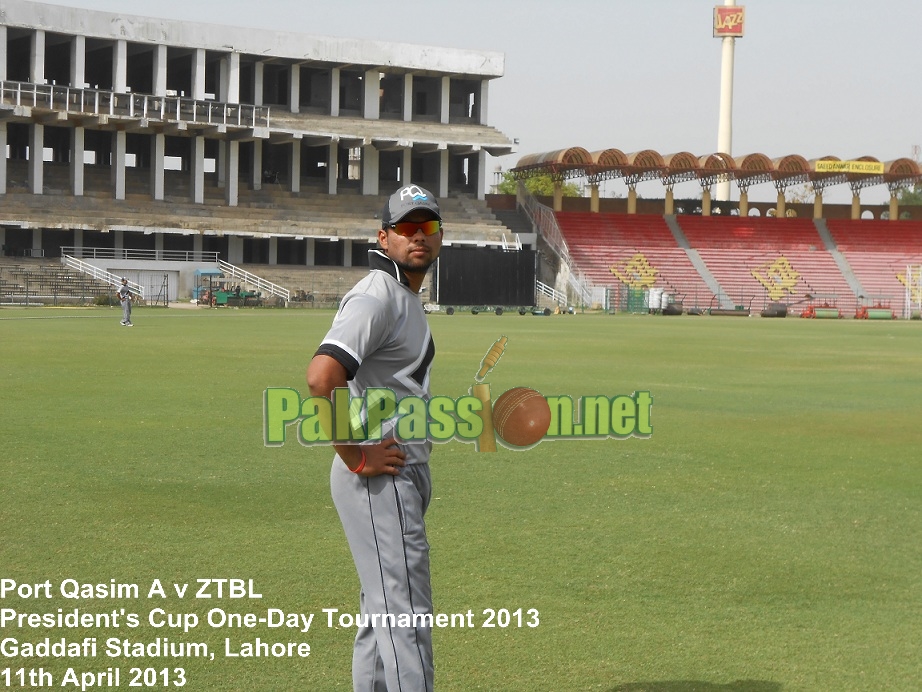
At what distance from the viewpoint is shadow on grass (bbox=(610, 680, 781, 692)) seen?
5.28 m

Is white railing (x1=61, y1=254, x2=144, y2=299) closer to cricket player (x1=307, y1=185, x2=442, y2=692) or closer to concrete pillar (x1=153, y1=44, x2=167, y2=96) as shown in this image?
concrete pillar (x1=153, y1=44, x2=167, y2=96)

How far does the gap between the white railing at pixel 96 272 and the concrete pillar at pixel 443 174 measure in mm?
24620

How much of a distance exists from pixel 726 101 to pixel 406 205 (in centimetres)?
9999

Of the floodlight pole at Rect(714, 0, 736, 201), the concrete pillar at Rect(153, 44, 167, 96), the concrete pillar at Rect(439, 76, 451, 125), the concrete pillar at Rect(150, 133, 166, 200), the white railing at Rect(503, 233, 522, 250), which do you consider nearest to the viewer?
the concrete pillar at Rect(150, 133, 166, 200)

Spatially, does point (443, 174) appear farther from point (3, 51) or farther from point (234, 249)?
point (3, 51)

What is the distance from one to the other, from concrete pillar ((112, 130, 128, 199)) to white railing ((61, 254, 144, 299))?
7812 mm

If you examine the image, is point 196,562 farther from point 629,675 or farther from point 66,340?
point 66,340

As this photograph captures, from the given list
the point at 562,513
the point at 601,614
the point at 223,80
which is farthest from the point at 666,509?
the point at 223,80

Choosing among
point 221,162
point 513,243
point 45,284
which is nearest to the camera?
point 45,284

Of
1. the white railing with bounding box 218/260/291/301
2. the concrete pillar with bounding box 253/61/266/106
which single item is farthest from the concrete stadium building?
the white railing with bounding box 218/260/291/301

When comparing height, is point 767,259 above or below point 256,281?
above

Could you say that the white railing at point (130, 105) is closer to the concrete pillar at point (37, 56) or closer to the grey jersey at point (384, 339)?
the concrete pillar at point (37, 56)

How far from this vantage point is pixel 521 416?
12.2 feet

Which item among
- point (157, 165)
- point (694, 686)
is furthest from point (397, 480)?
point (157, 165)
